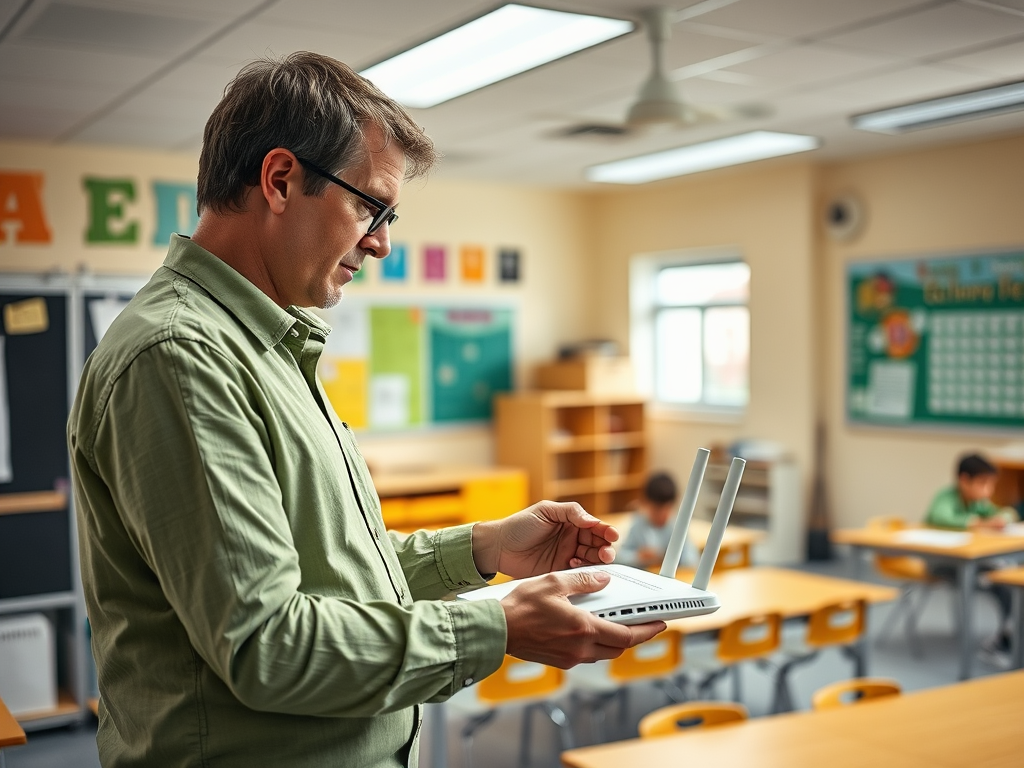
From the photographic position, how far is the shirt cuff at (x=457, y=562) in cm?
144

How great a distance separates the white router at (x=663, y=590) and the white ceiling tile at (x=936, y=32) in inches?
120

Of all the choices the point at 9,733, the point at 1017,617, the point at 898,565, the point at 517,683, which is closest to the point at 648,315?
the point at 898,565

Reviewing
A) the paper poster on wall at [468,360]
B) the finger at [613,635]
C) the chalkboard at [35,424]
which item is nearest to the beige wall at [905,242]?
the paper poster on wall at [468,360]

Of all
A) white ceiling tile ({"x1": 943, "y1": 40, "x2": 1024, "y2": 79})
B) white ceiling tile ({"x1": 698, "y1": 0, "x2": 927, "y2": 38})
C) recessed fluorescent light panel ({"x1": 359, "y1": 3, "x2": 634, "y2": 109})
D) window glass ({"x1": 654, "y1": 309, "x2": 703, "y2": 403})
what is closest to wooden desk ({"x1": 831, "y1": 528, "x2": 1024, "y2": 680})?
white ceiling tile ({"x1": 943, "y1": 40, "x2": 1024, "y2": 79})

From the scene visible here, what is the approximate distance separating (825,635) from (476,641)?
3.20m

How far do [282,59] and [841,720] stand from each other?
199cm

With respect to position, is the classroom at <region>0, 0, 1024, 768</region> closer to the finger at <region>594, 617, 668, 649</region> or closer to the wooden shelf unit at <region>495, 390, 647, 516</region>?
the wooden shelf unit at <region>495, 390, 647, 516</region>

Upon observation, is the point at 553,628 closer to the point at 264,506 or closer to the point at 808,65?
the point at 264,506

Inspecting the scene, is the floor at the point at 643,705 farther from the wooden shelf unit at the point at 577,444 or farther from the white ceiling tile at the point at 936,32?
the white ceiling tile at the point at 936,32

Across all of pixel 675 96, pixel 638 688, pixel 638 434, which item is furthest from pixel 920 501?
pixel 675 96

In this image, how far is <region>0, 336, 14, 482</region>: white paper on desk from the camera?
4.32 metres

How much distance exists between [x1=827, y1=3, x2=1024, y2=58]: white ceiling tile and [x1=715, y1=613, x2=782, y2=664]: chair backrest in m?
2.30

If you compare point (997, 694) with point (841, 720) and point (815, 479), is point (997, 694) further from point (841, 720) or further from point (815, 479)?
point (815, 479)

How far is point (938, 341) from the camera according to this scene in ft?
21.6
